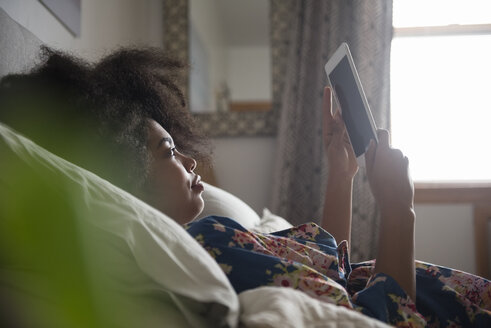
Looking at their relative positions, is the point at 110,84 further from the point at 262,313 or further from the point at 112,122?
the point at 262,313

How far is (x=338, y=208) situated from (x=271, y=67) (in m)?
1.58

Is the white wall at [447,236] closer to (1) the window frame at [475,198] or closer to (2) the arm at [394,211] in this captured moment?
(1) the window frame at [475,198]

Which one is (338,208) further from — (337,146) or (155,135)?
(155,135)

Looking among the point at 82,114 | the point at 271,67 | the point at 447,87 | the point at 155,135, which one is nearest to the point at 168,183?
the point at 155,135

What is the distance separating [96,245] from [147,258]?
2.3 inches

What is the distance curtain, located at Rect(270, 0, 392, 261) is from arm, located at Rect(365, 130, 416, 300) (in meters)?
1.53

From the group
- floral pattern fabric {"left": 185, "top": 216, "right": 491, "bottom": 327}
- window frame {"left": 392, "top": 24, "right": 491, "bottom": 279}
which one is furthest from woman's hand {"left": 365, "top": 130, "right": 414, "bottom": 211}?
window frame {"left": 392, "top": 24, "right": 491, "bottom": 279}

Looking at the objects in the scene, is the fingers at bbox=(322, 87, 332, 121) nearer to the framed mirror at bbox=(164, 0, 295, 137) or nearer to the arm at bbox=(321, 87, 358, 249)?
the arm at bbox=(321, 87, 358, 249)

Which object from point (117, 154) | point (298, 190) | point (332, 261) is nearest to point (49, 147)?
point (117, 154)

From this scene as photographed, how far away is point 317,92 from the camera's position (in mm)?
2463

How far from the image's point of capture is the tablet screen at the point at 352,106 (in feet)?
3.03

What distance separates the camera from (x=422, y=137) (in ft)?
8.46

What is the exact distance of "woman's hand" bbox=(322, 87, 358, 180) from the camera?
118cm

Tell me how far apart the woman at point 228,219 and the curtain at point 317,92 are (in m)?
1.44
